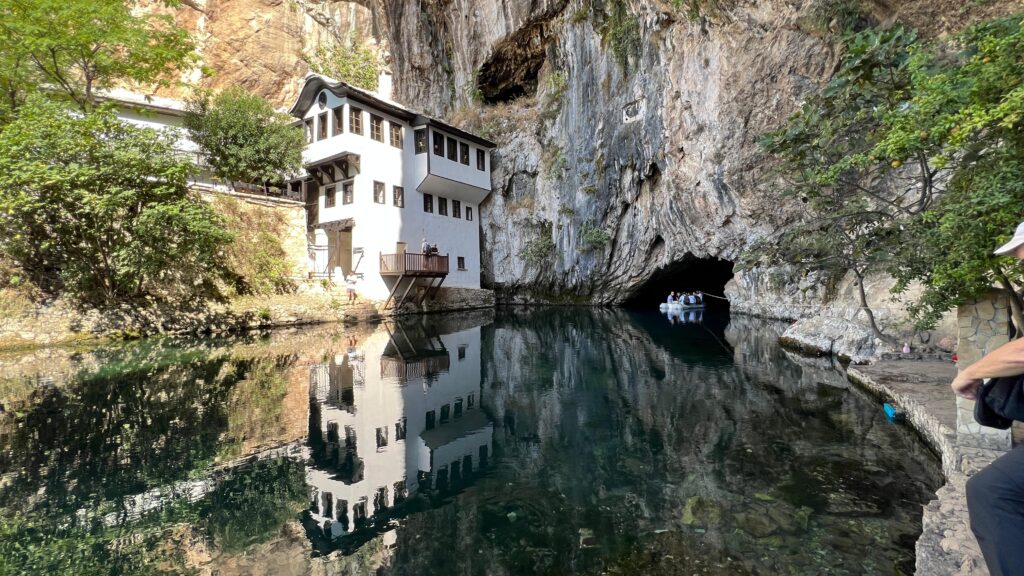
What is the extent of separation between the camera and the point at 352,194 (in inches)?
1019

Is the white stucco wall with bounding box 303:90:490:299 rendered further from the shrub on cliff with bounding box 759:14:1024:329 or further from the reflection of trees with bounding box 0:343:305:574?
the shrub on cliff with bounding box 759:14:1024:329

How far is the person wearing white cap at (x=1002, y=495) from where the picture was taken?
6.54ft

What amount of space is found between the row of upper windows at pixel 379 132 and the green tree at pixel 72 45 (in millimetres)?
6776

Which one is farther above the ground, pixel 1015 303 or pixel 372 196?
pixel 372 196

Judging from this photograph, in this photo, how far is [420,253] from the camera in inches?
1086

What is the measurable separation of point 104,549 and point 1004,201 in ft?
28.4

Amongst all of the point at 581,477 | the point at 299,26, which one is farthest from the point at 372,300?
the point at 299,26

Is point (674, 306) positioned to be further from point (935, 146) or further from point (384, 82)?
point (384, 82)

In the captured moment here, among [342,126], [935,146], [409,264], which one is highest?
[342,126]

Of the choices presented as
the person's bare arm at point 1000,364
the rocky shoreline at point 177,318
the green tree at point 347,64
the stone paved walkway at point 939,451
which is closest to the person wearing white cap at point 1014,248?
the person's bare arm at point 1000,364

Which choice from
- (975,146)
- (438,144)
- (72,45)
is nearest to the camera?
Result: (975,146)

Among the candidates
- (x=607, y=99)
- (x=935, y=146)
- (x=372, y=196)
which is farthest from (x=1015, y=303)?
(x=372, y=196)

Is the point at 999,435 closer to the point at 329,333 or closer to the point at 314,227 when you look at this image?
the point at 329,333

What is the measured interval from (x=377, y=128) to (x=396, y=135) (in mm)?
1250
